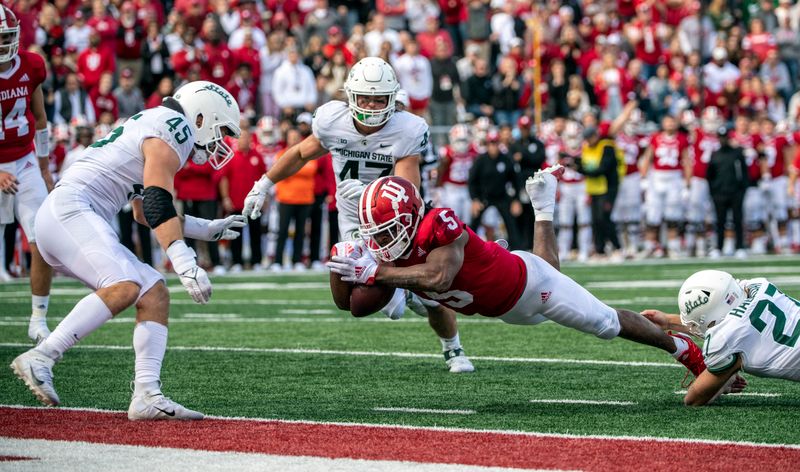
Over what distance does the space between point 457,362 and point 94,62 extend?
→ 37.6ft

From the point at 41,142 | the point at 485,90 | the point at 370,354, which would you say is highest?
the point at 485,90

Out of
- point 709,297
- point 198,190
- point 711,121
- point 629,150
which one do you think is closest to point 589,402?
point 709,297

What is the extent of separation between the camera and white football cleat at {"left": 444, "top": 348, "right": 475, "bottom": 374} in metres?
7.39

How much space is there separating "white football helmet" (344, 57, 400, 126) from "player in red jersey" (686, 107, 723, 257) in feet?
41.8

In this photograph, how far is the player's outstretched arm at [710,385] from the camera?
5.79 metres

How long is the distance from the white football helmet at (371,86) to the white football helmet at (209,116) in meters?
1.51

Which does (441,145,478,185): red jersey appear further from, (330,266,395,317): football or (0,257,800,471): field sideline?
(330,266,395,317): football

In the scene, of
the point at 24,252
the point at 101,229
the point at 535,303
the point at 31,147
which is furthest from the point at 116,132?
the point at 24,252

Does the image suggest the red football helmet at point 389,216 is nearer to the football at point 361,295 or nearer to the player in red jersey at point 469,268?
the player in red jersey at point 469,268

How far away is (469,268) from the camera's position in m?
5.82

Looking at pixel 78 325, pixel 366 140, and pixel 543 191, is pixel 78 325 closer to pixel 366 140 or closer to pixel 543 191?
pixel 543 191

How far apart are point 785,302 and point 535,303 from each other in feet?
3.72

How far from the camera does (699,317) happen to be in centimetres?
594

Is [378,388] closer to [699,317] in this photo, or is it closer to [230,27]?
[699,317]
